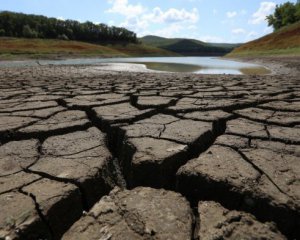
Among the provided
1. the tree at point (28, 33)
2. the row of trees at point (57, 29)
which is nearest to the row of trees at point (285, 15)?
the row of trees at point (57, 29)

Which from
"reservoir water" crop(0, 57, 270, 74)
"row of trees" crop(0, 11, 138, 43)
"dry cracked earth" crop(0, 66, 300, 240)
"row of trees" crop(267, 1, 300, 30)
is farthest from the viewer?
"row of trees" crop(0, 11, 138, 43)

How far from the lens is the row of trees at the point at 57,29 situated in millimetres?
49969

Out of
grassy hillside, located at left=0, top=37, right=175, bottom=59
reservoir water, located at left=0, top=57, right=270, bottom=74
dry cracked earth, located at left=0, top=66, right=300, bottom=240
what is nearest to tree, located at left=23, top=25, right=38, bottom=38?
grassy hillside, located at left=0, top=37, right=175, bottom=59

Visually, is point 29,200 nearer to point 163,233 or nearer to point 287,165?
point 163,233

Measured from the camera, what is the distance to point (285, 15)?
4131 centimetres

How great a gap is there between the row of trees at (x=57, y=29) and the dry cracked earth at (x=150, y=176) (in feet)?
169

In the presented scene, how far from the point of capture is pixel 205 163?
1440 millimetres

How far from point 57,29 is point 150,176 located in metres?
59.2

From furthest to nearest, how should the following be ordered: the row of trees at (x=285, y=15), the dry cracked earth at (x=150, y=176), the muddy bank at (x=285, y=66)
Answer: the row of trees at (x=285, y=15)
the muddy bank at (x=285, y=66)
the dry cracked earth at (x=150, y=176)

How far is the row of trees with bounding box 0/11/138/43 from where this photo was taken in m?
50.0

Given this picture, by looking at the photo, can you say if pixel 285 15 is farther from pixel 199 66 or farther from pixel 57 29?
pixel 57 29

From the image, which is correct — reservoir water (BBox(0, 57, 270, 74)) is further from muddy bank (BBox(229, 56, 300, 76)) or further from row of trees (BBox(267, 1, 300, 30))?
row of trees (BBox(267, 1, 300, 30))

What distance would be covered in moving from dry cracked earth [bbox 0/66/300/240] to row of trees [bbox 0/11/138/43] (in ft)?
169

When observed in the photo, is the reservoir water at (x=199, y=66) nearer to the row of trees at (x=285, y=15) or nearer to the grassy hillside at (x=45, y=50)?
the grassy hillside at (x=45, y=50)
